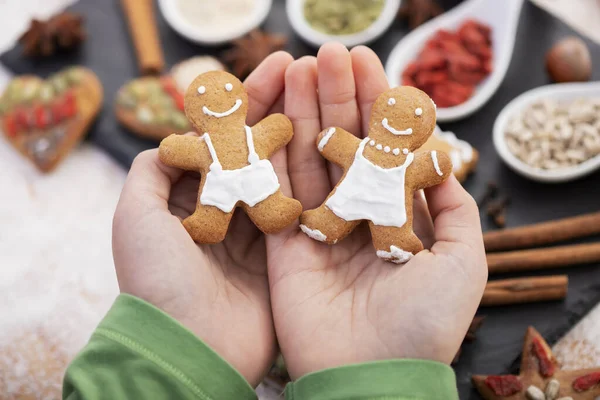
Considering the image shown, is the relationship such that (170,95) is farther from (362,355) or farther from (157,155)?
(362,355)

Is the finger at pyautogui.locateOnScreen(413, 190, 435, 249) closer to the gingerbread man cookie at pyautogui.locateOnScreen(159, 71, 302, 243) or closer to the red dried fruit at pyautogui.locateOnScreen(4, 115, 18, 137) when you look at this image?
the gingerbread man cookie at pyautogui.locateOnScreen(159, 71, 302, 243)

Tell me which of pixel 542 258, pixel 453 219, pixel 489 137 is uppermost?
pixel 453 219

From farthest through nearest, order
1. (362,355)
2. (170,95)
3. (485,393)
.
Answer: (170,95), (485,393), (362,355)

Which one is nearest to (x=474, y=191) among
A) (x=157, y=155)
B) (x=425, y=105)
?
(x=425, y=105)

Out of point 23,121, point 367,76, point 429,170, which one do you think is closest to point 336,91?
point 367,76

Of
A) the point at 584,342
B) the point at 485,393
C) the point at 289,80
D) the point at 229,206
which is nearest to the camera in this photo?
the point at 229,206

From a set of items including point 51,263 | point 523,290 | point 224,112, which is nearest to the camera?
Result: point 224,112

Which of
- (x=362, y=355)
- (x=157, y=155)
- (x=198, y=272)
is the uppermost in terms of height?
(x=157, y=155)

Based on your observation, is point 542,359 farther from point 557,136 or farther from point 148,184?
point 148,184
